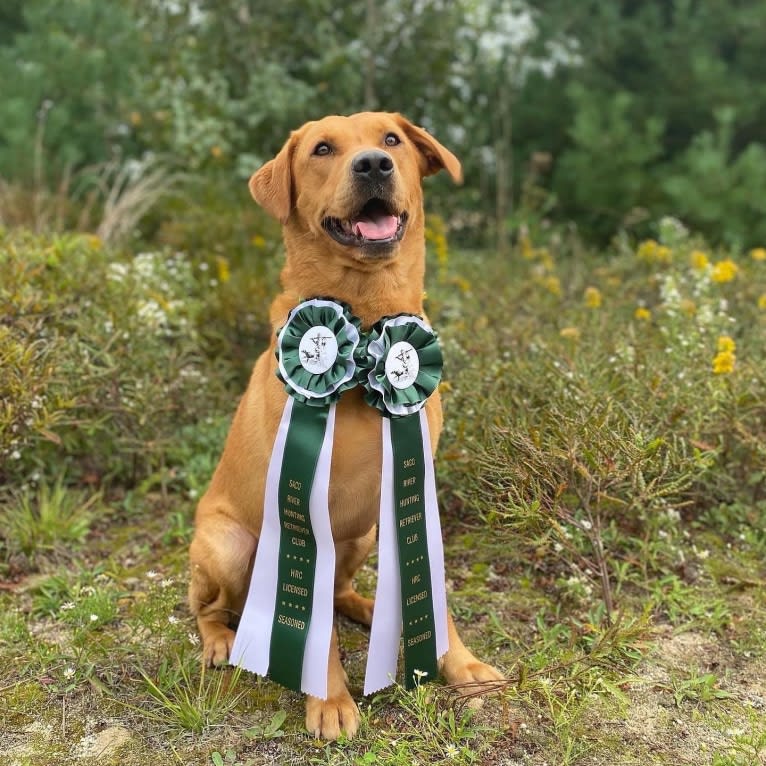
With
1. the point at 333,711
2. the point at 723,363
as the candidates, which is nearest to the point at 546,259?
the point at 723,363

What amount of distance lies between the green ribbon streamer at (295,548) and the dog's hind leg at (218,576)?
24 cm

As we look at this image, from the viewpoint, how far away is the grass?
7.77 feet

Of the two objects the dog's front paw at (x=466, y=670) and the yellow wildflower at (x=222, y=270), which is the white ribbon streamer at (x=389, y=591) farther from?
the yellow wildflower at (x=222, y=270)

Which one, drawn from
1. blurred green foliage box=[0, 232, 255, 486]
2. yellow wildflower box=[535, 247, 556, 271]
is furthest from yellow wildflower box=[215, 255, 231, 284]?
yellow wildflower box=[535, 247, 556, 271]

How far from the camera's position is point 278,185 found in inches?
103

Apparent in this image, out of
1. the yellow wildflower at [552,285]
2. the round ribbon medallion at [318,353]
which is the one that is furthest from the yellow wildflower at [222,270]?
the round ribbon medallion at [318,353]

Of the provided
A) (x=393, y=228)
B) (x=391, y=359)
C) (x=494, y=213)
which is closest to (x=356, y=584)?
(x=391, y=359)

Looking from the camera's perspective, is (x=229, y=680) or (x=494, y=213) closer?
(x=229, y=680)

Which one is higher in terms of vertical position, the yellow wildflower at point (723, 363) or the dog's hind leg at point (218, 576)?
the yellow wildflower at point (723, 363)

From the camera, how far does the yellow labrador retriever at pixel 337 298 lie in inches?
95.1

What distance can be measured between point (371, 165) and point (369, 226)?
180mm

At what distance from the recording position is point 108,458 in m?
4.09

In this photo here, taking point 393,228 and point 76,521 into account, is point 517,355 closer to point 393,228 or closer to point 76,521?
point 393,228

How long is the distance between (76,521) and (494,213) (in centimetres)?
624
